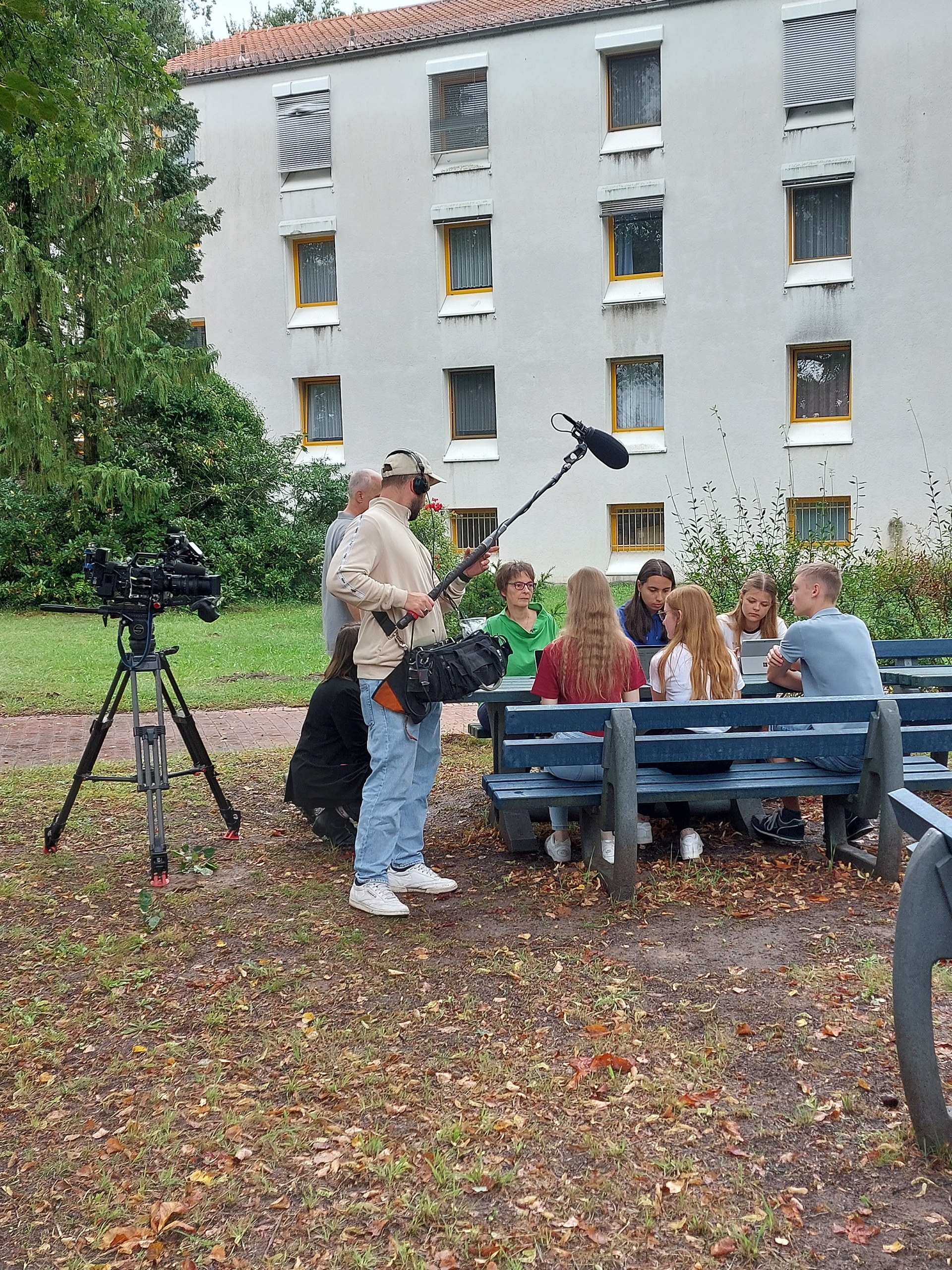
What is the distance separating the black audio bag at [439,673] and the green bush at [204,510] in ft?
52.3

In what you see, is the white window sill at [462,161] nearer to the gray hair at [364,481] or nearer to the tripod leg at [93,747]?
the gray hair at [364,481]

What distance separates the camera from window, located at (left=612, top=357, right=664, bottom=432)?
79.3 feet

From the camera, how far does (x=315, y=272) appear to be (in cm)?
2689

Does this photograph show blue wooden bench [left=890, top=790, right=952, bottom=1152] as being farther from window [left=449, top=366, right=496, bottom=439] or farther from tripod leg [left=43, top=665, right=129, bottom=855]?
window [left=449, top=366, right=496, bottom=439]

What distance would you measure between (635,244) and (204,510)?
1017 centimetres

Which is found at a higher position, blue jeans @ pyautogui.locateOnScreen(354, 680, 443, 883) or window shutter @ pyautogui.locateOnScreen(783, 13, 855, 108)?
window shutter @ pyautogui.locateOnScreen(783, 13, 855, 108)

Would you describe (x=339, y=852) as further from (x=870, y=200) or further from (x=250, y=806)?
(x=870, y=200)

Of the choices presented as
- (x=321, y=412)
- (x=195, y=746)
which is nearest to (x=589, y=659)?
(x=195, y=746)

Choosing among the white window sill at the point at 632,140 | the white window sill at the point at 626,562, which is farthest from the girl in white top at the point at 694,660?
the white window sill at the point at 632,140

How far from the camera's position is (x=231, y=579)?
21422mm

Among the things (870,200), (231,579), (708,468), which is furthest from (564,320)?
(231,579)

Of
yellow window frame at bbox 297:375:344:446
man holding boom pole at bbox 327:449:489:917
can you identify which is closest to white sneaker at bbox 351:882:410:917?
man holding boom pole at bbox 327:449:489:917

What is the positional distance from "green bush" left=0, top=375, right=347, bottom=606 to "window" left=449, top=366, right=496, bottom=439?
340 centimetres

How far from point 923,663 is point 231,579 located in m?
14.2
